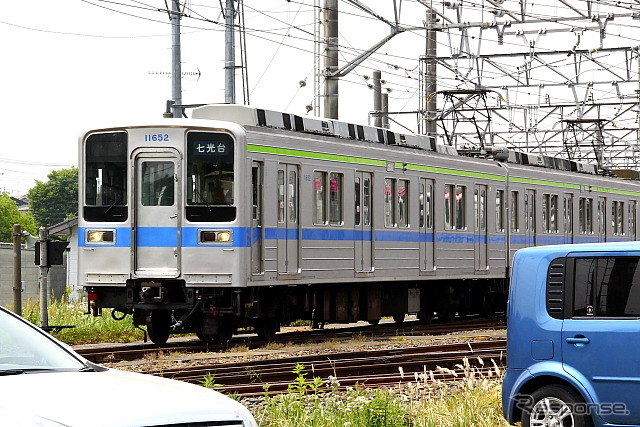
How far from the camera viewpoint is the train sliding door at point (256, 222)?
17.9 m

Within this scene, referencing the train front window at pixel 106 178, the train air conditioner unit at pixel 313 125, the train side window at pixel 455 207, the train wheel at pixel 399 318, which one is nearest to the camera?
the train front window at pixel 106 178

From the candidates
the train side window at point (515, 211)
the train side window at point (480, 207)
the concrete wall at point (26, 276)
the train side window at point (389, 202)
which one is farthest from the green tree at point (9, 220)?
the train side window at point (389, 202)

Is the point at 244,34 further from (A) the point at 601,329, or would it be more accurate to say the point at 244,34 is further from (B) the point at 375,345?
(A) the point at 601,329

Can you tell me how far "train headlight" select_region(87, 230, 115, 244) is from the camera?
A: 18.2m

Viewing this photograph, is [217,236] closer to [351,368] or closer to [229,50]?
[351,368]

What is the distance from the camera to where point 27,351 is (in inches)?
251

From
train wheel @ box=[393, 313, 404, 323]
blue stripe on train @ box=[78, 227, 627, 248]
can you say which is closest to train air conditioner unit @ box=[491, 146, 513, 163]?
blue stripe on train @ box=[78, 227, 627, 248]

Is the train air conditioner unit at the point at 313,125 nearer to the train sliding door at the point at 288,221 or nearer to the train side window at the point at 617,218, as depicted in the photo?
the train sliding door at the point at 288,221

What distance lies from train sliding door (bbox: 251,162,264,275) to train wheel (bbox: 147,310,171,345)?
1741mm

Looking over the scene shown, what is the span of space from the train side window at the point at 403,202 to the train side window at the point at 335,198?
2129 millimetres

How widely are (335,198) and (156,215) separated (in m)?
3.45

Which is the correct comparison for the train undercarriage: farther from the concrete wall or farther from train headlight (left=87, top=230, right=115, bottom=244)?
the concrete wall

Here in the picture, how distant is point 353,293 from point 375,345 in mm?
2966

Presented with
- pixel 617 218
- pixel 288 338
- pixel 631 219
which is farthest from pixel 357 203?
pixel 631 219
